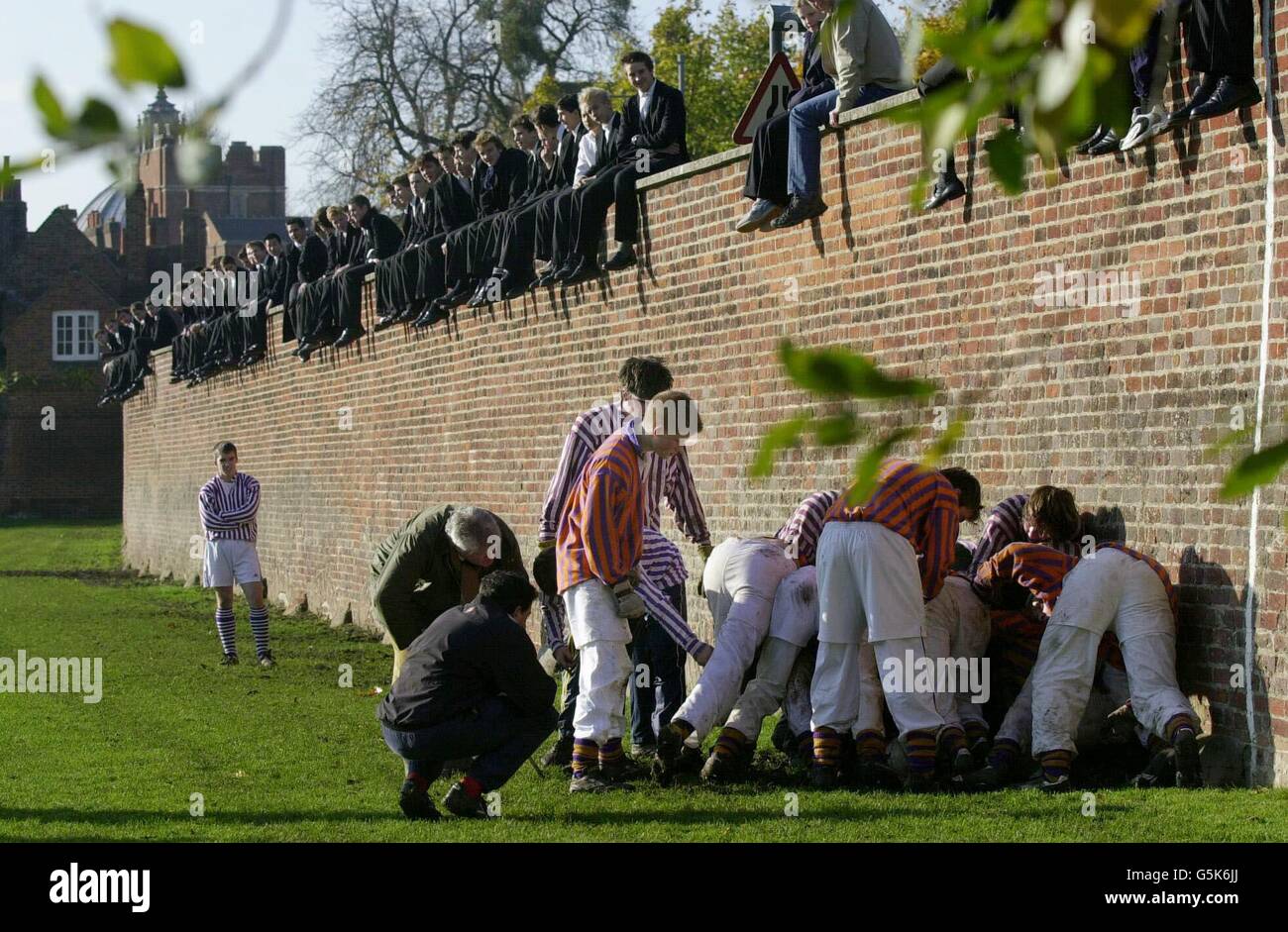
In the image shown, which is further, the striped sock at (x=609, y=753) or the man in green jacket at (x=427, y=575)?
the man in green jacket at (x=427, y=575)

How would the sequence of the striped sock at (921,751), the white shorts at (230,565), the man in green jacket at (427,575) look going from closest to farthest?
1. the striped sock at (921,751)
2. the man in green jacket at (427,575)
3. the white shorts at (230,565)

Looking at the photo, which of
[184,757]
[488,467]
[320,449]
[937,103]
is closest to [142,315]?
[320,449]

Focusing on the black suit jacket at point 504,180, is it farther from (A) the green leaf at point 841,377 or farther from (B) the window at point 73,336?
(B) the window at point 73,336

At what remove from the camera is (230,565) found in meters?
17.1

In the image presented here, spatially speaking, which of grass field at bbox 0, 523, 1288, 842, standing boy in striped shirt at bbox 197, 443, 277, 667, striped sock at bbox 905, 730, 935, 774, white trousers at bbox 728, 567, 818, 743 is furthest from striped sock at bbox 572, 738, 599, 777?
standing boy in striped shirt at bbox 197, 443, 277, 667

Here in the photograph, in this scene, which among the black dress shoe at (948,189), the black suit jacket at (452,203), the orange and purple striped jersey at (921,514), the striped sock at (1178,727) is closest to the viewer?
the striped sock at (1178,727)

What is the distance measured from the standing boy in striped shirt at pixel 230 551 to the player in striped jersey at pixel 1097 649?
10.0 metres

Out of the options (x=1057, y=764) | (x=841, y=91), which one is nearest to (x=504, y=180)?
(x=841, y=91)

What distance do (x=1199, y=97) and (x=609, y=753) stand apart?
13.8 ft

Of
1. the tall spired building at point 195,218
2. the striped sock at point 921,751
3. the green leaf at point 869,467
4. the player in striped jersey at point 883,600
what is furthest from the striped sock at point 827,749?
the tall spired building at point 195,218

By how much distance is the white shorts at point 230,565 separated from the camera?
17062 millimetres

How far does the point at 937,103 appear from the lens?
1749mm

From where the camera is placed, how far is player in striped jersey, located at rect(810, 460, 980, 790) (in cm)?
849
